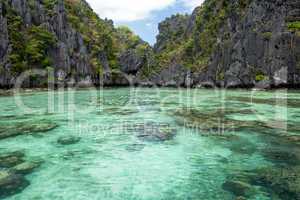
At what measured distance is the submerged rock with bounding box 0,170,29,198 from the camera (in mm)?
4854

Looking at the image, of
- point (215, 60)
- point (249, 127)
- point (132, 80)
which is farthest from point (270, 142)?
point (132, 80)

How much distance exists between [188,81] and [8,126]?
49441mm

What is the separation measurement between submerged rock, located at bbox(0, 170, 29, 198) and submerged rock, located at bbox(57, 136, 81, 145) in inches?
110

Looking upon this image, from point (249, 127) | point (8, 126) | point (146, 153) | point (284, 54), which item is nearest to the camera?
point (146, 153)

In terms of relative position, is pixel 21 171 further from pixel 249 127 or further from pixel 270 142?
pixel 249 127

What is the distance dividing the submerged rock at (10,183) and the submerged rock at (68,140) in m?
2.79

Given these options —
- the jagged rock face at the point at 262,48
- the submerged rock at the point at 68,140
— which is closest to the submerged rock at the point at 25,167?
the submerged rock at the point at 68,140

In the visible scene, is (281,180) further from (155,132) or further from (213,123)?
(213,123)

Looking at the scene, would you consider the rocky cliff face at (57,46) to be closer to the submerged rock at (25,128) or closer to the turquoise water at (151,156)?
the submerged rock at (25,128)

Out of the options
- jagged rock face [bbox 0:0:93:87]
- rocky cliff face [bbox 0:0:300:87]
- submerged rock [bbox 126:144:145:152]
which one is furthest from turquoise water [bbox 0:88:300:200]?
jagged rock face [bbox 0:0:93:87]

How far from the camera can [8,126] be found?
1102 centimetres

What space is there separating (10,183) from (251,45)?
38979 millimetres

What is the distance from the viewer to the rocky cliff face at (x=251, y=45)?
113ft

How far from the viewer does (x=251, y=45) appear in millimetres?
39438
